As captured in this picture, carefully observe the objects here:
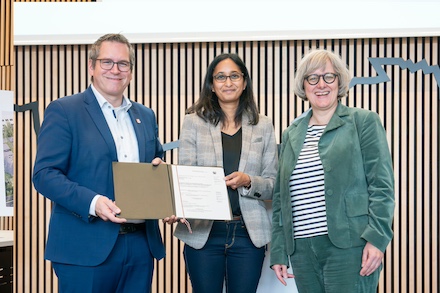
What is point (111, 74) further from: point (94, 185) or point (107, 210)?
point (107, 210)

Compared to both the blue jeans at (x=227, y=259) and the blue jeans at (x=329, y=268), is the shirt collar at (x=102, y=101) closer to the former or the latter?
the blue jeans at (x=227, y=259)

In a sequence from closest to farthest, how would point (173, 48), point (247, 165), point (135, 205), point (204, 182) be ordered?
1. point (135, 205)
2. point (204, 182)
3. point (247, 165)
4. point (173, 48)

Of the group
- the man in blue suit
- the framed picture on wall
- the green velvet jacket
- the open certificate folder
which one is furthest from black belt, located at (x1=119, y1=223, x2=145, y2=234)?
the framed picture on wall

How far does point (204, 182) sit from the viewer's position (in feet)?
9.87

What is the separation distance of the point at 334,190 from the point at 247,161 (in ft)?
2.22

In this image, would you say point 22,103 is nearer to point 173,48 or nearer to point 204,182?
point 173,48

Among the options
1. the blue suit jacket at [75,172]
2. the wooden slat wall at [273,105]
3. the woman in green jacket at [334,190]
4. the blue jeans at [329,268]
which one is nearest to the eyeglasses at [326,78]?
the woman in green jacket at [334,190]

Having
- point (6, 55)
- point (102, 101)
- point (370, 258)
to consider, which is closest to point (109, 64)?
point (102, 101)

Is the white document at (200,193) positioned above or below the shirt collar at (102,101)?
below

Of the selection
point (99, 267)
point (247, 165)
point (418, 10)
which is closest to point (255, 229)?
point (247, 165)

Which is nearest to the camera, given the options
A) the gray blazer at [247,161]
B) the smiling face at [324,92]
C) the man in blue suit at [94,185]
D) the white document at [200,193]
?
the man in blue suit at [94,185]

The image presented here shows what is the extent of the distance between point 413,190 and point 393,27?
1.34 metres

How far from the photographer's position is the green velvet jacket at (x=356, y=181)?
262 centimetres

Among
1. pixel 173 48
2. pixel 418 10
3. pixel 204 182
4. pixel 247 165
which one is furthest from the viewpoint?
pixel 173 48
